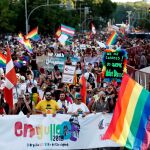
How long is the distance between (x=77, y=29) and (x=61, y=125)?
101722 millimetres

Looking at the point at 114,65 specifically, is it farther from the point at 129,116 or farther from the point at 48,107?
the point at 129,116

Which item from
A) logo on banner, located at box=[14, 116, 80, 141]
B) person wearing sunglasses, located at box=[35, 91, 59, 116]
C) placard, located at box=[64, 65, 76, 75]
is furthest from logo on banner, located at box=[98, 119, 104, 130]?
placard, located at box=[64, 65, 76, 75]

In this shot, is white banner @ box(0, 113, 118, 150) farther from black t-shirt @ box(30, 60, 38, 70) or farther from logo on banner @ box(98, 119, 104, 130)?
black t-shirt @ box(30, 60, 38, 70)

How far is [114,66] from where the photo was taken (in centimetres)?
1550

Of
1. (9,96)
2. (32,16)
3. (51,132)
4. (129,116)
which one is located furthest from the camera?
(32,16)

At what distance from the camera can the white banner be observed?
10.2 m

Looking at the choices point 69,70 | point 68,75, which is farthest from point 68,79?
point 69,70

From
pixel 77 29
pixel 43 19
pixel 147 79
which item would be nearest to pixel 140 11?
pixel 77 29

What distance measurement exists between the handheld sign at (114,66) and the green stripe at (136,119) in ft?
22.7

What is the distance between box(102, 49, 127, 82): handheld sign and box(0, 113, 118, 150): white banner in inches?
187

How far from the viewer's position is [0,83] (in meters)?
14.9

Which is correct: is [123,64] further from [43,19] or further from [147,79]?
[43,19]

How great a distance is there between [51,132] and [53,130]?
0.16 ft

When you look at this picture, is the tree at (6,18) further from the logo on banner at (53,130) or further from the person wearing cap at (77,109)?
the logo on banner at (53,130)
